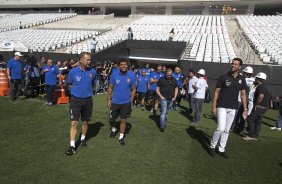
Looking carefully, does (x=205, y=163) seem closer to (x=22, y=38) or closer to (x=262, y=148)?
(x=262, y=148)

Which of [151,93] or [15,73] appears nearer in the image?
[15,73]

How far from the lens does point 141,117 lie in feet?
29.3

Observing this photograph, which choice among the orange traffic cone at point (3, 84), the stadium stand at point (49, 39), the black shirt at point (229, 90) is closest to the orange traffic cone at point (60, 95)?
the orange traffic cone at point (3, 84)

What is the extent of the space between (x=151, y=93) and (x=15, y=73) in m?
4.98

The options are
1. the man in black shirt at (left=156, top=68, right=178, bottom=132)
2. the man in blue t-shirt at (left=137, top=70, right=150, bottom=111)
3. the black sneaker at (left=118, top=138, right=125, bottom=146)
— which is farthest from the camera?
the man in blue t-shirt at (left=137, top=70, right=150, bottom=111)

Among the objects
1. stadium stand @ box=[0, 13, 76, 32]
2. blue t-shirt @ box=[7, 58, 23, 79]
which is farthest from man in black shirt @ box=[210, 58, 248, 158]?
stadium stand @ box=[0, 13, 76, 32]

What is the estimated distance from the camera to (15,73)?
934 cm

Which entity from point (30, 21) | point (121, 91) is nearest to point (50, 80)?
point (121, 91)

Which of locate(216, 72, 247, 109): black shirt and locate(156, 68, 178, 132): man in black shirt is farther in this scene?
locate(156, 68, 178, 132): man in black shirt

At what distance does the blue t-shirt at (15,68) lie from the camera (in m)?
9.28

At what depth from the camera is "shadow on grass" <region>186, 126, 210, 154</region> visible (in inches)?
262

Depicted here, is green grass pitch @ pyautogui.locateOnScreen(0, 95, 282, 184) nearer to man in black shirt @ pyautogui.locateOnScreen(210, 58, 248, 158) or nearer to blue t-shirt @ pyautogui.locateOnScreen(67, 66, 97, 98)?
man in black shirt @ pyautogui.locateOnScreen(210, 58, 248, 158)

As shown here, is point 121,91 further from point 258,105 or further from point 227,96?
point 258,105

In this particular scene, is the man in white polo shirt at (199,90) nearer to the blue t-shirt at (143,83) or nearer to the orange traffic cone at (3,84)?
the blue t-shirt at (143,83)
